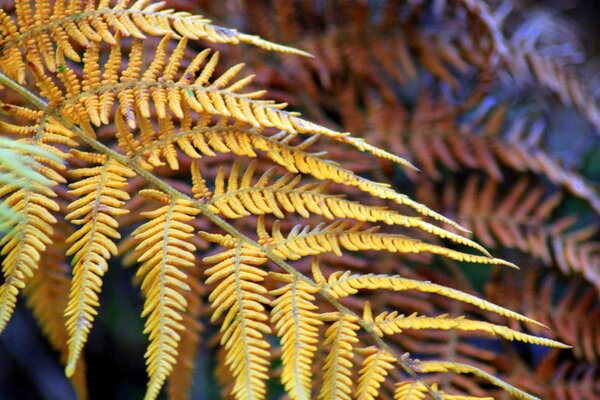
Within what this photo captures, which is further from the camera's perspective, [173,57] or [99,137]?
[99,137]

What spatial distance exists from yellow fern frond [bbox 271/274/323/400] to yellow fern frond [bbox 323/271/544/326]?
4 cm

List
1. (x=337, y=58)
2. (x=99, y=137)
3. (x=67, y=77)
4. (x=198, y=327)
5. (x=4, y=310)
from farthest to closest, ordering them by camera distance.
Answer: (x=337, y=58) → (x=99, y=137) → (x=198, y=327) → (x=67, y=77) → (x=4, y=310)

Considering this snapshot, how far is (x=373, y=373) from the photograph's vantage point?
755 mm

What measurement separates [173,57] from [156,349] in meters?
0.43

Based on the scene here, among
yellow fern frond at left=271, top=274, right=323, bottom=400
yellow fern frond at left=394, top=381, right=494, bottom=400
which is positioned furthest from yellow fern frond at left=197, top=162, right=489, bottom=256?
yellow fern frond at left=394, top=381, right=494, bottom=400

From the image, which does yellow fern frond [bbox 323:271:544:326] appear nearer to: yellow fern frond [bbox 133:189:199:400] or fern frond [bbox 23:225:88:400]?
yellow fern frond [bbox 133:189:199:400]

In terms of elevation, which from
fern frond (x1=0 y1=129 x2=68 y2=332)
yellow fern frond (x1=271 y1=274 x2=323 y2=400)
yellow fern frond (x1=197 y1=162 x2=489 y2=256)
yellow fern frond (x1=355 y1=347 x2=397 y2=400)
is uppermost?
fern frond (x1=0 y1=129 x2=68 y2=332)

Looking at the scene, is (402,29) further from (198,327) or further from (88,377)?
(88,377)

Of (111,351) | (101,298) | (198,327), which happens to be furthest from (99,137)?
(111,351)

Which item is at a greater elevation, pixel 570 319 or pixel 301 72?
pixel 301 72

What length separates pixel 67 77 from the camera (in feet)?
2.74

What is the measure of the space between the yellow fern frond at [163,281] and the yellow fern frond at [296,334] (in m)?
0.13

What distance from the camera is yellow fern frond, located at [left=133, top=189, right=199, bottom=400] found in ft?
2.36

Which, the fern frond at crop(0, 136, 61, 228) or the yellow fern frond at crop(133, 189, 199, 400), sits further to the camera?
the yellow fern frond at crop(133, 189, 199, 400)
